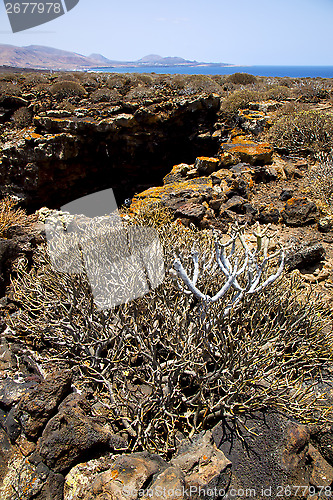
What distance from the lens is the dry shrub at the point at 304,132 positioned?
7.58 metres

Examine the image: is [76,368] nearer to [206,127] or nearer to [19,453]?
[19,453]

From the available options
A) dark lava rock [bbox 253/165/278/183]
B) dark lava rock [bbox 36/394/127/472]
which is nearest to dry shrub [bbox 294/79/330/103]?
dark lava rock [bbox 253/165/278/183]

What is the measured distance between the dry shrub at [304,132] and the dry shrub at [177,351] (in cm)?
573

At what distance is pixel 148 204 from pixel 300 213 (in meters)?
2.81

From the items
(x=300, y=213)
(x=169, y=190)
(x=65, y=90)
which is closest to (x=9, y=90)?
(x=65, y=90)

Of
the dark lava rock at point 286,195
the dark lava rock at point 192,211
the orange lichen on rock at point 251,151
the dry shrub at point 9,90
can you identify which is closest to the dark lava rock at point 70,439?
the dark lava rock at point 192,211

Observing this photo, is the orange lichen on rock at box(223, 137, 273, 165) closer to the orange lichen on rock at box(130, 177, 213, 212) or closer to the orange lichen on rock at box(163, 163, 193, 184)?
the orange lichen on rock at box(163, 163, 193, 184)

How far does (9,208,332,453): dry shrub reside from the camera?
7.78 feet

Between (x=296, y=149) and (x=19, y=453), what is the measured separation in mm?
8398

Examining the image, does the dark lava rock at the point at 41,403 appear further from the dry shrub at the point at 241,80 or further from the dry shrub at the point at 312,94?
the dry shrub at the point at 241,80

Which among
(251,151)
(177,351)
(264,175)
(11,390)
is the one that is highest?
(251,151)

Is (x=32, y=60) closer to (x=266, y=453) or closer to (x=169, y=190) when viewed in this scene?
(x=169, y=190)

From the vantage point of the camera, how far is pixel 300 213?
5.23 metres

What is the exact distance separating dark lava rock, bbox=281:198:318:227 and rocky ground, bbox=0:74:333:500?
0.8 inches
